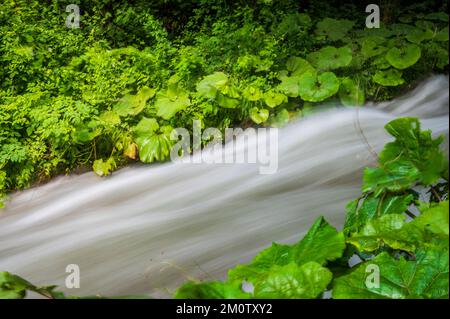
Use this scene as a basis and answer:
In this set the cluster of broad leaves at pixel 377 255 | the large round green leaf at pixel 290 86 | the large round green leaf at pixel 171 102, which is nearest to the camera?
the cluster of broad leaves at pixel 377 255

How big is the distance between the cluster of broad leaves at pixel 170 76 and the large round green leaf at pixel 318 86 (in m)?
0.01

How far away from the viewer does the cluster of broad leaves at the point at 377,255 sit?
1695 millimetres

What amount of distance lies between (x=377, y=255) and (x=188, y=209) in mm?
2591

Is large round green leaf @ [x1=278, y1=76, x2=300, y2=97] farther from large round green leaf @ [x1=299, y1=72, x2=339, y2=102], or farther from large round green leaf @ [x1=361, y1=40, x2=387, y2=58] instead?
large round green leaf @ [x1=361, y1=40, x2=387, y2=58]

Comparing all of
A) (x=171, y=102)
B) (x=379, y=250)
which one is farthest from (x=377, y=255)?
(x=171, y=102)

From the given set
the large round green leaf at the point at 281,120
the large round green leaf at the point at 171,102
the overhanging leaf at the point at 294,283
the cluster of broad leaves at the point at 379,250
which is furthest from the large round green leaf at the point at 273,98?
the overhanging leaf at the point at 294,283

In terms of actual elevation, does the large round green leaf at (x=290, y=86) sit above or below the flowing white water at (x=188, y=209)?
above

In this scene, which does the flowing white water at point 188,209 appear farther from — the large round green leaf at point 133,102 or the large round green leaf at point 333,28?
the large round green leaf at point 333,28

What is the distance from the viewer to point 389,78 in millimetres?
5262

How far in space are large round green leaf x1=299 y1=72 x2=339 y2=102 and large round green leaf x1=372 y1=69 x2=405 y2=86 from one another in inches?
18.5

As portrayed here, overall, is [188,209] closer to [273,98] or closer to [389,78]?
[273,98]

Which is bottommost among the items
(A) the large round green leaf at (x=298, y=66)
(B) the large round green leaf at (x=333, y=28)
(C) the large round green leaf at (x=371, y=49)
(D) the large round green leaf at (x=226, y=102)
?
(D) the large round green leaf at (x=226, y=102)

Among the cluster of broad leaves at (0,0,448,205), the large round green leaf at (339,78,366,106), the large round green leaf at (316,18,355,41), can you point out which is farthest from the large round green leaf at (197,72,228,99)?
the large round green leaf at (316,18,355,41)

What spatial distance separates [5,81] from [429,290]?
16.6ft
